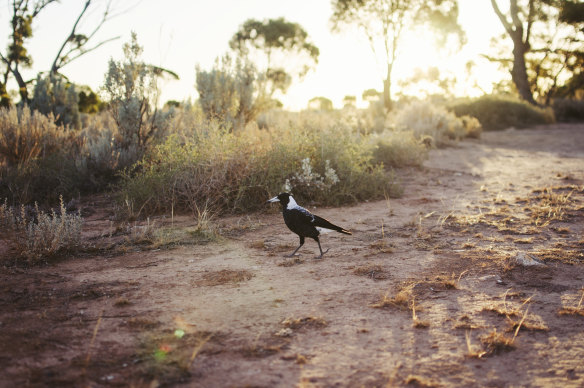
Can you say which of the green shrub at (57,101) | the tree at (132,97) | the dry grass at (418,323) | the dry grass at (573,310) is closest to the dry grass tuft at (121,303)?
the dry grass at (418,323)

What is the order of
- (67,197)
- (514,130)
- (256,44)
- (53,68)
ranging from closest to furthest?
Result: (67,197) < (53,68) < (514,130) < (256,44)

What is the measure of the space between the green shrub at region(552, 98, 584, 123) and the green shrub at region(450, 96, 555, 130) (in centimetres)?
262

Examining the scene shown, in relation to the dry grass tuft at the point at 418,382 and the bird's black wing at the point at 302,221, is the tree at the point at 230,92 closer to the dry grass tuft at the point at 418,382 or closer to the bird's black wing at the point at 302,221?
the bird's black wing at the point at 302,221

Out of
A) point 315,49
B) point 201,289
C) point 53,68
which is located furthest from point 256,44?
point 201,289

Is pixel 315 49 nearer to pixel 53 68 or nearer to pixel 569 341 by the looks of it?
pixel 53 68

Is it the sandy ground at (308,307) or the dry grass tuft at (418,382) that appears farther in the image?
the sandy ground at (308,307)

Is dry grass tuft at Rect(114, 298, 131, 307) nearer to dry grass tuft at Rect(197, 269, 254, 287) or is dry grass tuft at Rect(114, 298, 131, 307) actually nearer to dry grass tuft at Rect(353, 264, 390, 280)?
dry grass tuft at Rect(197, 269, 254, 287)

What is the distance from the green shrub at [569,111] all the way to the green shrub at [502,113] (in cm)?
262

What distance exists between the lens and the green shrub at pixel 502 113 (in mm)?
18688

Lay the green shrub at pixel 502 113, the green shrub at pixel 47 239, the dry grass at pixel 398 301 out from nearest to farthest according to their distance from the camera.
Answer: the dry grass at pixel 398 301 < the green shrub at pixel 47 239 < the green shrub at pixel 502 113

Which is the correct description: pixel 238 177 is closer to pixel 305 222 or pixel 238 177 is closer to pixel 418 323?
pixel 305 222

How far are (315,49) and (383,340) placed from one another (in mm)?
34065

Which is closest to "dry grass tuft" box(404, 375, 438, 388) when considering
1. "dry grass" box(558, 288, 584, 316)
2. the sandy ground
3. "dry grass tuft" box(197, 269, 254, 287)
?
the sandy ground

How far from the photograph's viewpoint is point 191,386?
6.88 feet
